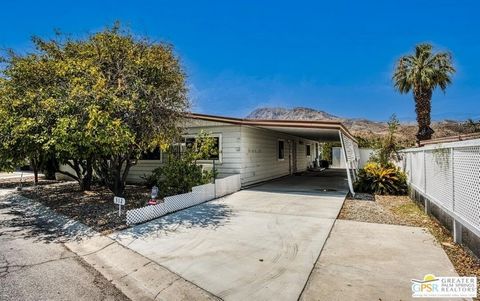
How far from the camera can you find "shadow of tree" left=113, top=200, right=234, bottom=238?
582 cm

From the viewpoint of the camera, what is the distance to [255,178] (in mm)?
13102

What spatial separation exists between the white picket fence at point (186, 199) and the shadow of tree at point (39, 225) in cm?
92

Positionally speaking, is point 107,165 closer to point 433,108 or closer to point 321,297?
point 321,297

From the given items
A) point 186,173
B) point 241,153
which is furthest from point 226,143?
point 186,173

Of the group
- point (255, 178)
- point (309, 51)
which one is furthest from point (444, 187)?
point (309, 51)

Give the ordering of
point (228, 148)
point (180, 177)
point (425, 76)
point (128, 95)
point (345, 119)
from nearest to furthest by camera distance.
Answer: point (128, 95) → point (180, 177) → point (228, 148) → point (425, 76) → point (345, 119)

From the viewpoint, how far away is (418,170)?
873 cm

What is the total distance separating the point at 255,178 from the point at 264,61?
33.9m

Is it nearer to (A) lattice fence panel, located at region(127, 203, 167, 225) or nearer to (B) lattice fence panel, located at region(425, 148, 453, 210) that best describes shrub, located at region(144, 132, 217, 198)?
(A) lattice fence panel, located at region(127, 203, 167, 225)

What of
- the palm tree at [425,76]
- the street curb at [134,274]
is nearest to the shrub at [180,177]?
the street curb at [134,274]

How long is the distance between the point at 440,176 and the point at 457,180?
Answer: 127 centimetres

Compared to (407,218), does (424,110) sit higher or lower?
higher

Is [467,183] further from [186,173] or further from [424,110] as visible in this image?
[424,110]

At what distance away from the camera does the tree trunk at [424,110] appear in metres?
20.4
